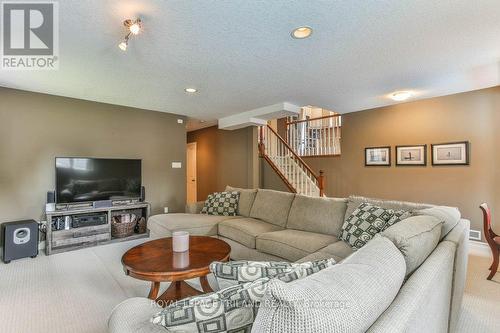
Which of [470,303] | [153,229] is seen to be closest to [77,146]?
[153,229]

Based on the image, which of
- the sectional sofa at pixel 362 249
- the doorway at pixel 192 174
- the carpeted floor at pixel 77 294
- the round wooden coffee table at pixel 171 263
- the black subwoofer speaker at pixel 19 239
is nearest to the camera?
the sectional sofa at pixel 362 249

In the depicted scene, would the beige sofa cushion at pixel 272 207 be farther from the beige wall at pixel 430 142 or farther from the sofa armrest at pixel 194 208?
the beige wall at pixel 430 142

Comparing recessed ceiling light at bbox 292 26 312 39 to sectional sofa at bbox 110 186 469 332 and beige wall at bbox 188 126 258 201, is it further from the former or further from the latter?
beige wall at bbox 188 126 258 201

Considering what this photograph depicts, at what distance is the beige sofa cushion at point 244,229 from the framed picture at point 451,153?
3.01m

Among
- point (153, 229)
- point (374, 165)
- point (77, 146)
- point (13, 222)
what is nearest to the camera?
point (13, 222)

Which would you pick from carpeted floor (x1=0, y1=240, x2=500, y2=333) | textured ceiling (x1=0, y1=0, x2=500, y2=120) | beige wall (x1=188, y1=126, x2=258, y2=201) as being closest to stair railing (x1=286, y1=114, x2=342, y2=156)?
beige wall (x1=188, y1=126, x2=258, y2=201)

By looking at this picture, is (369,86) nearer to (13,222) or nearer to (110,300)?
(110,300)

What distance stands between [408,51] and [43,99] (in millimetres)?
4941

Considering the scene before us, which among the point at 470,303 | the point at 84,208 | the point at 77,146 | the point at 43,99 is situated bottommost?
the point at 470,303

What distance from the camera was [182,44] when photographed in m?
2.26

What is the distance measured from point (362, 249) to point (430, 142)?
4068 mm

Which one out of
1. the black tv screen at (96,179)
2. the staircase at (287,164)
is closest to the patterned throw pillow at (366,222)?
the staircase at (287,164)

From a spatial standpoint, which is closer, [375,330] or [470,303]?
[375,330]

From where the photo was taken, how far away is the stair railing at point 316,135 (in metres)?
5.65
